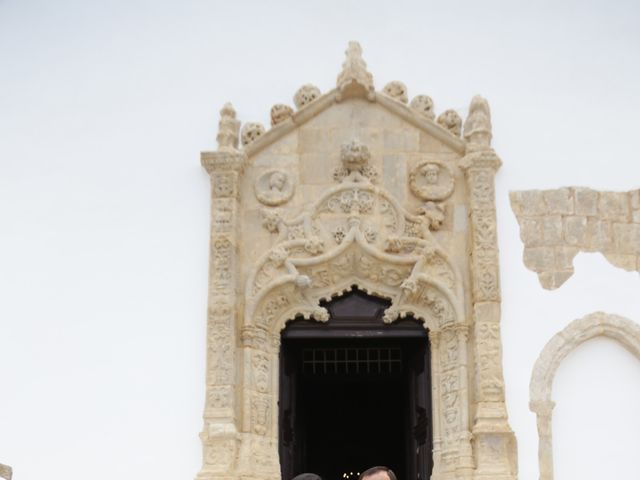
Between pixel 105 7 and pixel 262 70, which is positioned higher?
pixel 105 7

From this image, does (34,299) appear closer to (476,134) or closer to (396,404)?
(476,134)

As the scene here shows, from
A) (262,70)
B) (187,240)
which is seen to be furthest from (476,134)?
(187,240)

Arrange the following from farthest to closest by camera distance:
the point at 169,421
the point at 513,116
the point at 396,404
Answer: the point at 396,404, the point at 513,116, the point at 169,421

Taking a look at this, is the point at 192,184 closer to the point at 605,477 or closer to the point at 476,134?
the point at 476,134

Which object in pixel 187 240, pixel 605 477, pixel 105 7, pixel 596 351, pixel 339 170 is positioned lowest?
pixel 605 477

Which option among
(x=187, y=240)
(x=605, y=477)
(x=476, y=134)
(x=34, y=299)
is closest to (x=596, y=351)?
(x=605, y=477)

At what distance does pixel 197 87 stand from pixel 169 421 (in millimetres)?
A: 2401

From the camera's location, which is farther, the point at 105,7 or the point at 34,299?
the point at 105,7

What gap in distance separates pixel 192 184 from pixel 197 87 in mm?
746

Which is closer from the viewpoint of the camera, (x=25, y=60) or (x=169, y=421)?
(x=169, y=421)

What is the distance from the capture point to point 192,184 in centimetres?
795

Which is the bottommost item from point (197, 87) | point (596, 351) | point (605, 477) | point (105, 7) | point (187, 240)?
point (605, 477)

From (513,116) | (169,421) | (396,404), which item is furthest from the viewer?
(396,404)

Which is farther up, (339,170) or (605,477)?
(339,170)
